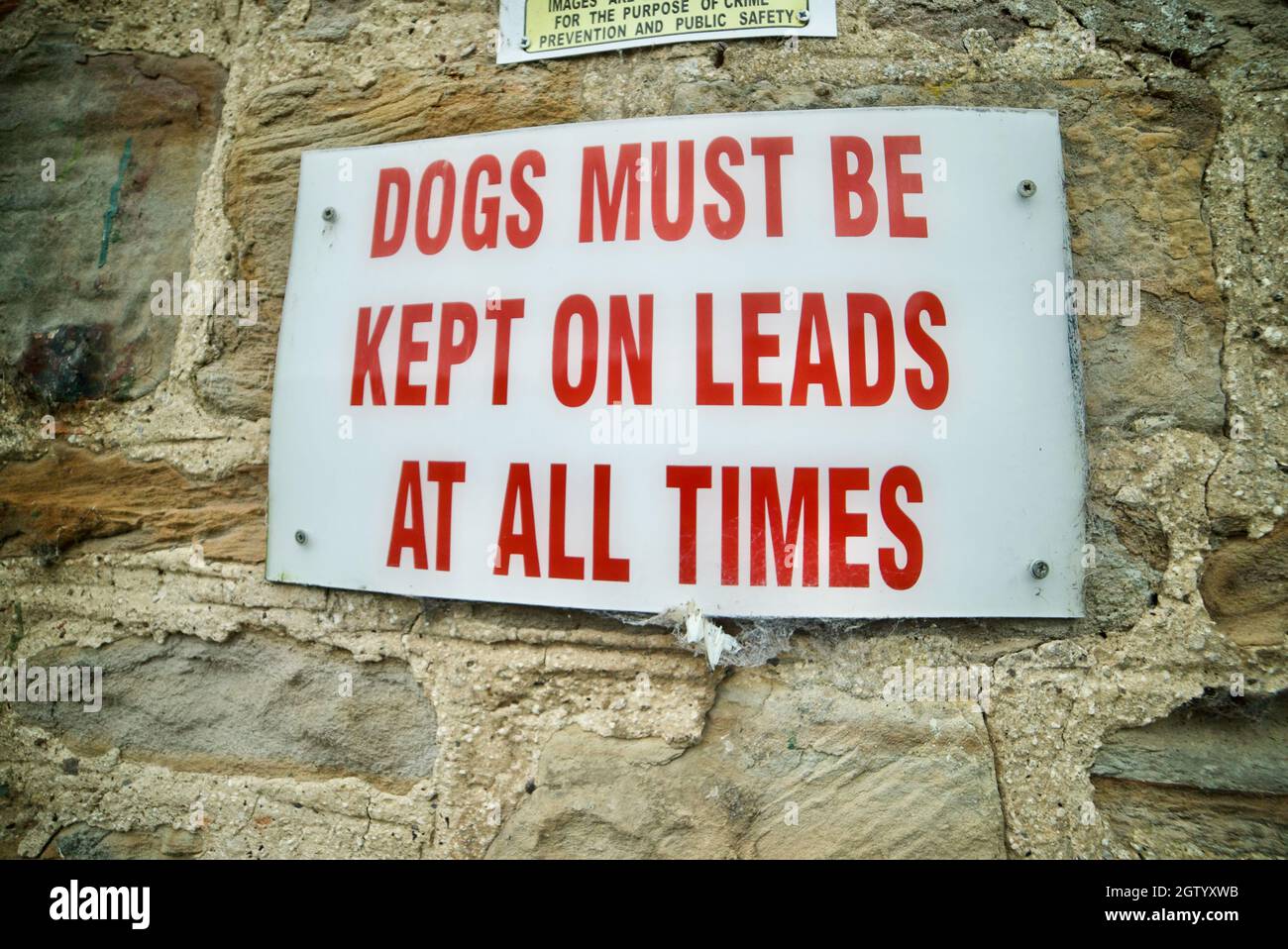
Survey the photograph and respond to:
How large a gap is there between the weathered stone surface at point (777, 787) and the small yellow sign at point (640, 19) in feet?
2.93

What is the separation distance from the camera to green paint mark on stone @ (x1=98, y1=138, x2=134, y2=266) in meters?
1.17

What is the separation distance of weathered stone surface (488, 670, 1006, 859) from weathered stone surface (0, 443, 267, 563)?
1.87ft

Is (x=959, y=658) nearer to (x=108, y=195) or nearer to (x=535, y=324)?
(x=535, y=324)

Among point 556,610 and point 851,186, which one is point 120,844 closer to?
point 556,610

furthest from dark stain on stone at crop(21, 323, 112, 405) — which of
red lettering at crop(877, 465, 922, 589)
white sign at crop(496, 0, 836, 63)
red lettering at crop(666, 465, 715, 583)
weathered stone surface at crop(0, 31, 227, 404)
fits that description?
red lettering at crop(877, 465, 922, 589)

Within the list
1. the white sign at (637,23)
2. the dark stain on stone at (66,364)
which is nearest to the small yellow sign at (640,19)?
the white sign at (637,23)

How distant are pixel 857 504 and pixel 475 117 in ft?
2.58

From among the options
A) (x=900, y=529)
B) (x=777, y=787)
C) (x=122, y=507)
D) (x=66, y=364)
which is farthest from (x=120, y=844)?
(x=900, y=529)

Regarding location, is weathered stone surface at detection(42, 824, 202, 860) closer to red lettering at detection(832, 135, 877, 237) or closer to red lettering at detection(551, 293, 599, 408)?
red lettering at detection(551, 293, 599, 408)

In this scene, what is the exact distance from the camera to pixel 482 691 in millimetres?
970

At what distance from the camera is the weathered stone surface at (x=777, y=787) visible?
87cm

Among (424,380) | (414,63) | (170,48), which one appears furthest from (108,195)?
(424,380)

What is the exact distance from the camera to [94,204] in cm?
118

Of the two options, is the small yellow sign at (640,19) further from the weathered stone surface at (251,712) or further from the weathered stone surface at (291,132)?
the weathered stone surface at (251,712)
